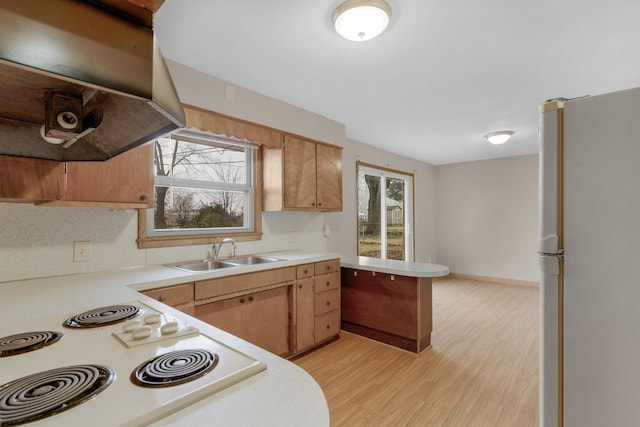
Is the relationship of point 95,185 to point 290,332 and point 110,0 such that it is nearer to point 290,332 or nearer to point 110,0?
point 110,0

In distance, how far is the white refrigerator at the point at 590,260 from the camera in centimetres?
110

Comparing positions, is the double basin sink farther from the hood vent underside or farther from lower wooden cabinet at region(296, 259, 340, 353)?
the hood vent underside

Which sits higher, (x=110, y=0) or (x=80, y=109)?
(x=110, y=0)

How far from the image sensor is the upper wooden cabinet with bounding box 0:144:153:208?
1.37 metres

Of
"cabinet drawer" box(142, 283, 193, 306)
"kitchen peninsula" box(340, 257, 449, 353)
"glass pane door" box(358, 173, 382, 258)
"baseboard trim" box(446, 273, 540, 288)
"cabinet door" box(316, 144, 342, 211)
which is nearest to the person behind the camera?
"cabinet drawer" box(142, 283, 193, 306)

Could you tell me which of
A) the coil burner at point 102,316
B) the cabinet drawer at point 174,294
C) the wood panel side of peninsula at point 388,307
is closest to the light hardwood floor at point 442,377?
the wood panel side of peninsula at point 388,307

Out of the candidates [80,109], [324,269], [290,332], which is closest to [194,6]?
[80,109]

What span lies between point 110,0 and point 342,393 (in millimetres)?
2347

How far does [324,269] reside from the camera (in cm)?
280

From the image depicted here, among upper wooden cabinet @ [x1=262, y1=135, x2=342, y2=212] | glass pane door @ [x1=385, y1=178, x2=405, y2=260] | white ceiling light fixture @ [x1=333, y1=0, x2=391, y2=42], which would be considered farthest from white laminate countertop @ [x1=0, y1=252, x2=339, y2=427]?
glass pane door @ [x1=385, y1=178, x2=405, y2=260]

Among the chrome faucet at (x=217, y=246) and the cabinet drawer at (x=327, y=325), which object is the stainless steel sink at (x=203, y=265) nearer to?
the chrome faucet at (x=217, y=246)

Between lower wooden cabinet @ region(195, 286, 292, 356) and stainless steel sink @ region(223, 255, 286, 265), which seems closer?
lower wooden cabinet @ region(195, 286, 292, 356)

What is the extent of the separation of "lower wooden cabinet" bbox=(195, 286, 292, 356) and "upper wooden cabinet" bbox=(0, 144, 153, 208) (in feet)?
2.75

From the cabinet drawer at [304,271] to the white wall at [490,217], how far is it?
4.59 meters
